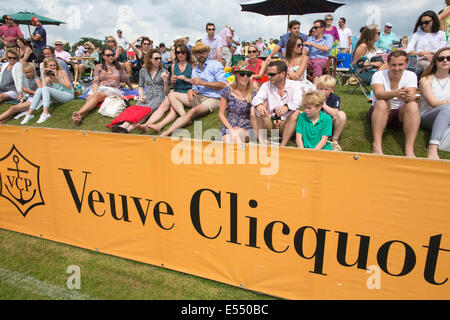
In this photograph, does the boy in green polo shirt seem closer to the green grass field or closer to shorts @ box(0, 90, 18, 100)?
the green grass field

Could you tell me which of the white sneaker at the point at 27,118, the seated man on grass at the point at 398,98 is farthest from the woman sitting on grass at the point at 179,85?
the white sneaker at the point at 27,118

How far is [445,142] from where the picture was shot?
154 inches

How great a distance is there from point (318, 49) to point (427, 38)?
82.4 inches

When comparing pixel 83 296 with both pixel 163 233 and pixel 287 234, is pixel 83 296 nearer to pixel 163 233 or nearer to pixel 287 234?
pixel 163 233

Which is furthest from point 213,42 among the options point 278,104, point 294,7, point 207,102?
point 278,104

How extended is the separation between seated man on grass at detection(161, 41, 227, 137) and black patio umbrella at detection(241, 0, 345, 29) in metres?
5.35

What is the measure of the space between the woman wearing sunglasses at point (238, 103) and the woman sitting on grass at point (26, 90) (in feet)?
18.6

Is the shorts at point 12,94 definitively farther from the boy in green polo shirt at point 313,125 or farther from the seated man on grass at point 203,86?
the boy in green polo shirt at point 313,125

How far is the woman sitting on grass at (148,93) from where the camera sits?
5859mm

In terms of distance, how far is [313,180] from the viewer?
245 cm

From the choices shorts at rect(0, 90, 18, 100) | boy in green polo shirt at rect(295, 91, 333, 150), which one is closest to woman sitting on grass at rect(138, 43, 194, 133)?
boy in green polo shirt at rect(295, 91, 333, 150)

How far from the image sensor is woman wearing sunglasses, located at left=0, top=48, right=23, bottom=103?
7.32 metres
